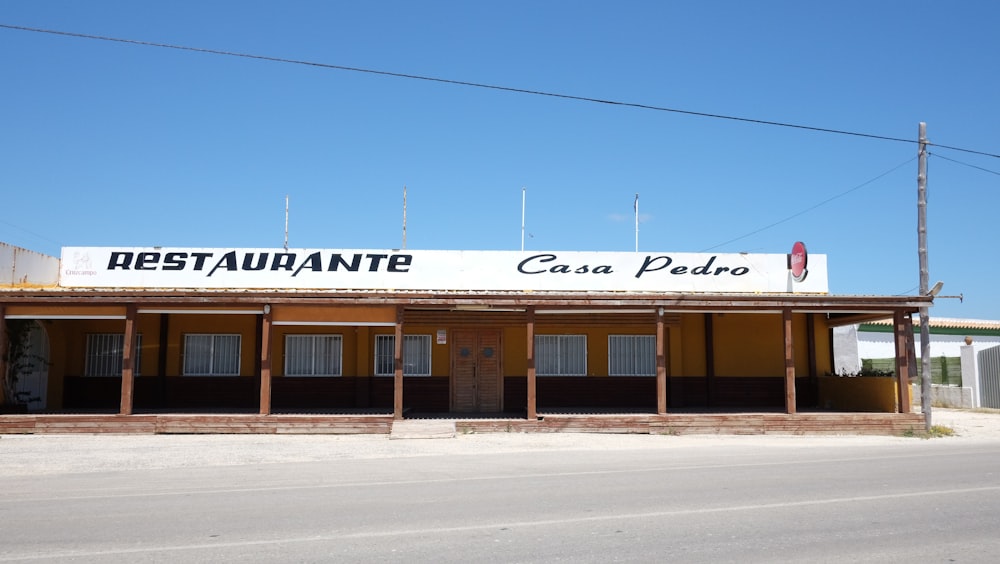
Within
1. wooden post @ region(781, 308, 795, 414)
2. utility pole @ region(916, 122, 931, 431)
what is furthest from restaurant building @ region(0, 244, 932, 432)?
wooden post @ region(781, 308, 795, 414)

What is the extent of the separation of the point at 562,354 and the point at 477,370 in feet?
7.80

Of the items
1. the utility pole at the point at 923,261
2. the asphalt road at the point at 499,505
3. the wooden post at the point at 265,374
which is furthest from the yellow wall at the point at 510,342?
the asphalt road at the point at 499,505

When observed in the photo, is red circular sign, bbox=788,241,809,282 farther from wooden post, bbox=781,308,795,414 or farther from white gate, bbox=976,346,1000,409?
white gate, bbox=976,346,1000,409

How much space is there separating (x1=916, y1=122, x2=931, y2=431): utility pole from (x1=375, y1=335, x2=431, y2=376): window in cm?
1242

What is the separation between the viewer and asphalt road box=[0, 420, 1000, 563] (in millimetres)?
6805

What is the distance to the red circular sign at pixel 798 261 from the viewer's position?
22.3m

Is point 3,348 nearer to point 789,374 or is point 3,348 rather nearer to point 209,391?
point 209,391

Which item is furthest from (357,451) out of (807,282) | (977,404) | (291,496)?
(977,404)

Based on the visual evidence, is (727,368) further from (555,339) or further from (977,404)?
(977,404)

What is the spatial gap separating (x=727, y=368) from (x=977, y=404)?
12.0 m

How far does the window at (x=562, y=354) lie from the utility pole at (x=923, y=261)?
841 centimetres

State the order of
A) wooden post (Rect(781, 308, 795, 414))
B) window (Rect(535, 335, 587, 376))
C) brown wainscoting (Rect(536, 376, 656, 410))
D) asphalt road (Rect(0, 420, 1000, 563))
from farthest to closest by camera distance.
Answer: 1. window (Rect(535, 335, 587, 376))
2. brown wainscoting (Rect(536, 376, 656, 410))
3. wooden post (Rect(781, 308, 795, 414))
4. asphalt road (Rect(0, 420, 1000, 563))

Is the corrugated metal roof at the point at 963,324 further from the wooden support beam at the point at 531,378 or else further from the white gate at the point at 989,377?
the wooden support beam at the point at 531,378

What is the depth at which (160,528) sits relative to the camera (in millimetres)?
7766
